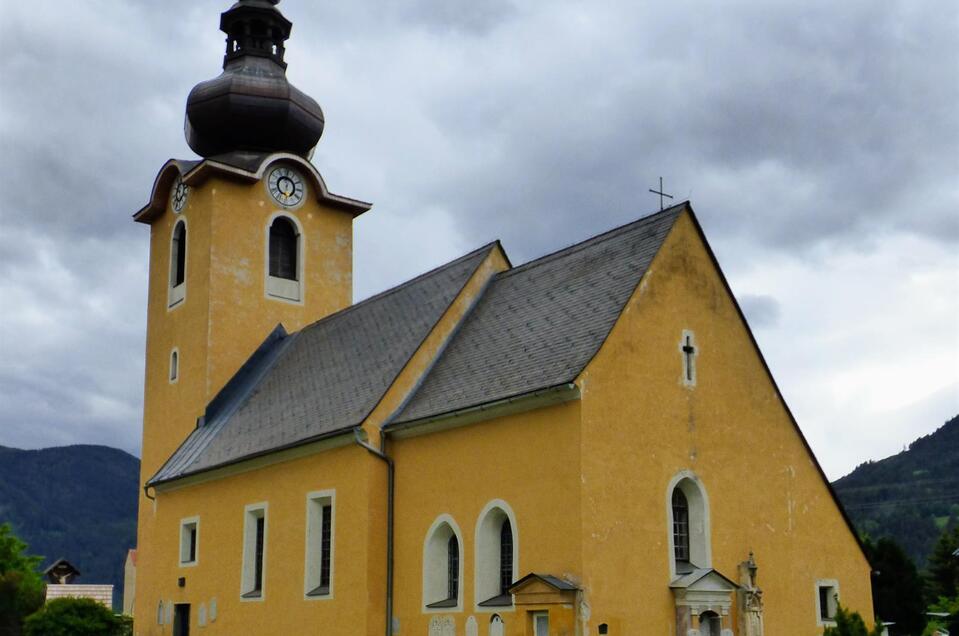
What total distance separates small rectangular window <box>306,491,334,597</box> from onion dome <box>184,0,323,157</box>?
567 inches

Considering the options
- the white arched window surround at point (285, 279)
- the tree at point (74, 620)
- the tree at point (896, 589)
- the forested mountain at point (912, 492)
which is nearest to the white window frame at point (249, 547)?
the white arched window surround at point (285, 279)

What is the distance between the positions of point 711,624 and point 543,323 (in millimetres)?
6367

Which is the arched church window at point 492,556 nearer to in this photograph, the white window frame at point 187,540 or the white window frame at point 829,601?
the white window frame at point 829,601

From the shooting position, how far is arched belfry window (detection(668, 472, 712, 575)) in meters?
20.8

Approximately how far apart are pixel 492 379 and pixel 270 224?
1479 cm

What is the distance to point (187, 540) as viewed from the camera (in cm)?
3059

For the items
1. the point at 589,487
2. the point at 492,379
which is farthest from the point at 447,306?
the point at 589,487

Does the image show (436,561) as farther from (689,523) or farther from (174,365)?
(174,365)

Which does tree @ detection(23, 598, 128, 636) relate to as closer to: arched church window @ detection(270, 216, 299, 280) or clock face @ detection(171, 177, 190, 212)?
arched church window @ detection(270, 216, 299, 280)

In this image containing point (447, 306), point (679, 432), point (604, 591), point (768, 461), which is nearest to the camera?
point (604, 591)

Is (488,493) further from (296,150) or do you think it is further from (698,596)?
(296,150)

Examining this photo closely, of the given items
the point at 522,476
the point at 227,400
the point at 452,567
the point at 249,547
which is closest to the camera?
the point at 522,476

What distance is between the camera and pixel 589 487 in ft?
63.5

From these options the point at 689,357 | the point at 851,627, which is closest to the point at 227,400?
the point at 689,357
